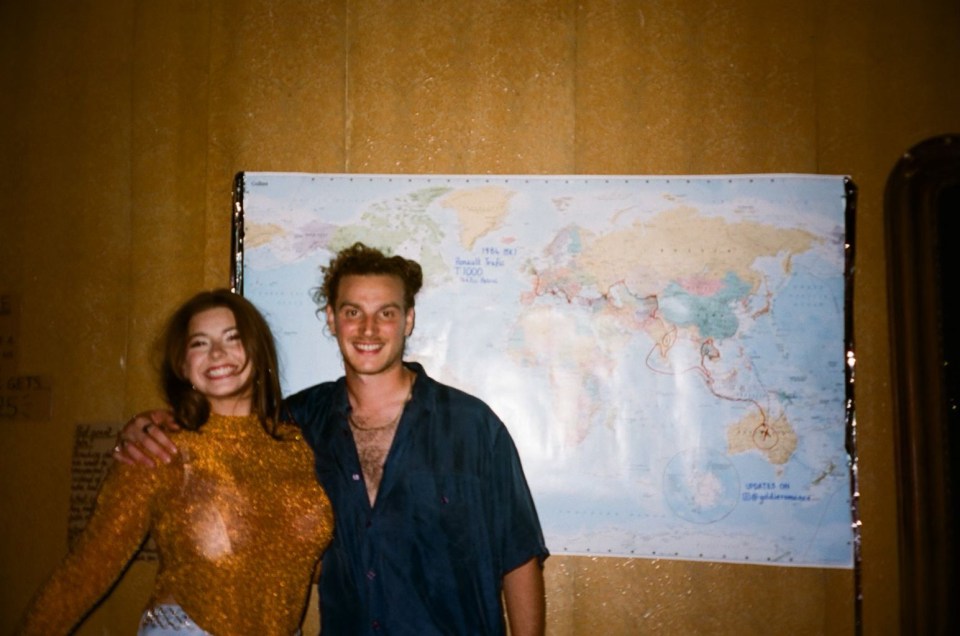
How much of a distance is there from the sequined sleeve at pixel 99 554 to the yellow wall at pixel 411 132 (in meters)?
0.54

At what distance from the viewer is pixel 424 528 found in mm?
1509

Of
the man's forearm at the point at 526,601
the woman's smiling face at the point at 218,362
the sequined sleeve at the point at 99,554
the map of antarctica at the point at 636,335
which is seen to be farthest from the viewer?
the map of antarctica at the point at 636,335

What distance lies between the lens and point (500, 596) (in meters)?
1.52

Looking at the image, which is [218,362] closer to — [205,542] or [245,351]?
[245,351]

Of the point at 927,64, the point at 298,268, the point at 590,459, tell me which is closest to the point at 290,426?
the point at 298,268

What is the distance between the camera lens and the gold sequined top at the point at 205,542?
127 cm

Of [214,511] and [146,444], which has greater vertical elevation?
[146,444]

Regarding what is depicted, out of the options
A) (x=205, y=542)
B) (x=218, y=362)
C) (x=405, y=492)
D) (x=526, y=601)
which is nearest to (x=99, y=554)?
(x=205, y=542)

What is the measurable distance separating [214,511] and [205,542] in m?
0.07

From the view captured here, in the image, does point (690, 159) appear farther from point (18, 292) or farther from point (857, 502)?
point (18, 292)

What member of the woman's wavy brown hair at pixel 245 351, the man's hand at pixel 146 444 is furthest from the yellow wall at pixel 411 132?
the man's hand at pixel 146 444

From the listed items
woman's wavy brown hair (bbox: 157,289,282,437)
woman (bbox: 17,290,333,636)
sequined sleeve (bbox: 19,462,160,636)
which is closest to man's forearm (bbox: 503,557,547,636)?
woman (bbox: 17,290,333,636)

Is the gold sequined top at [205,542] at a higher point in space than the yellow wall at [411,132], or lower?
lower

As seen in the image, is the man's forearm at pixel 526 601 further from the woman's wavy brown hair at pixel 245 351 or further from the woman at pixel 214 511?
the woman's wavy brown hair at pixel 245 351
